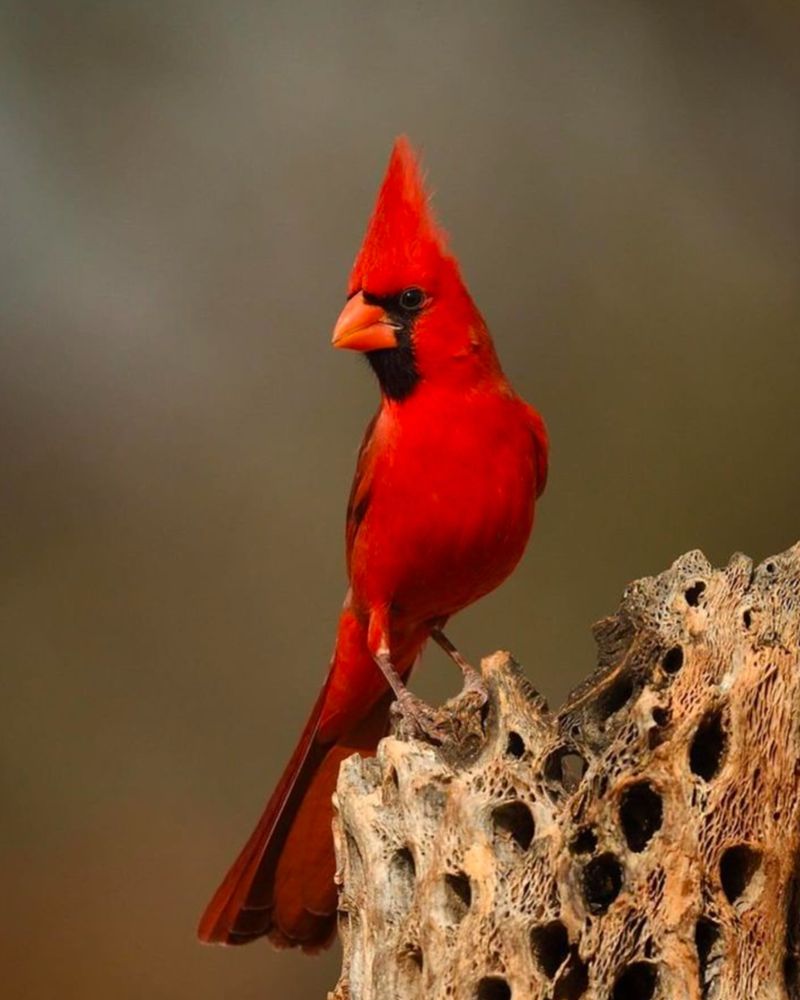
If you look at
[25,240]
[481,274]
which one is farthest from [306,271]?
[25,240]

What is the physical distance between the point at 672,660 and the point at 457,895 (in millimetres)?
301

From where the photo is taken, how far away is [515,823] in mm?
1189

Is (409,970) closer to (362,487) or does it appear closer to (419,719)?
(419,719)

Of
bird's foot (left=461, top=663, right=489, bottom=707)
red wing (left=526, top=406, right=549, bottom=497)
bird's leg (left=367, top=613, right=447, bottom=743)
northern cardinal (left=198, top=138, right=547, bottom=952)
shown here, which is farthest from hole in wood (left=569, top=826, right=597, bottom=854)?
red wing (left=526, top=406, right=549, bottom=497)

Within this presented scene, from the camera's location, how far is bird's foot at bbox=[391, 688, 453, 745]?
147 cm

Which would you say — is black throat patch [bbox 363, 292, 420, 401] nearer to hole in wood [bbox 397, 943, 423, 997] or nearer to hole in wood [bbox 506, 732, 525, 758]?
hole in wood [bbox 506, 732, 525, 758]

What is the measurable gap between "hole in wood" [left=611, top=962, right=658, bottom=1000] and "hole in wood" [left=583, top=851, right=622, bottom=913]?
6cm

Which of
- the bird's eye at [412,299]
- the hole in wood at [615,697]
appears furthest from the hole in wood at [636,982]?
the bird's eye at [412,299]

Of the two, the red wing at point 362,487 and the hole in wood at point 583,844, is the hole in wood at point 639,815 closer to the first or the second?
the hole in wood at point 583,844

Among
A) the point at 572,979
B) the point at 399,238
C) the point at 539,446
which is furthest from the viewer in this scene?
the point at 539,446

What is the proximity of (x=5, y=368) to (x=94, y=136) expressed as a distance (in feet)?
1.36

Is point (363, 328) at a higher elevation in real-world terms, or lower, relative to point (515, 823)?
higher

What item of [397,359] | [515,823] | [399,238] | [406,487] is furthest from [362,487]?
[515,823]

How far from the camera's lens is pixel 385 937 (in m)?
1.23
